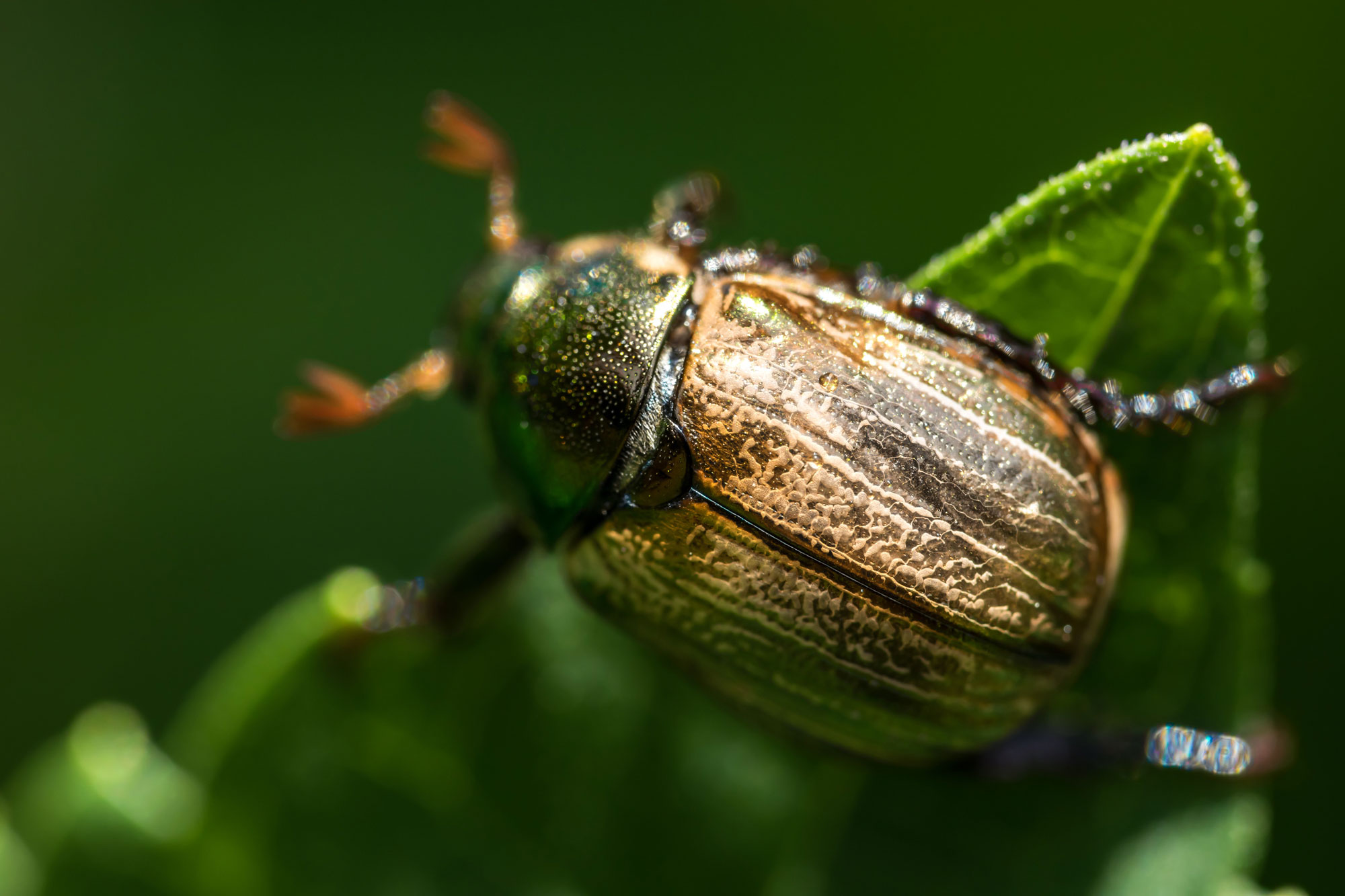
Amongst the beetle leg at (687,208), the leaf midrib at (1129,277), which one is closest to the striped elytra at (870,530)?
the leaf midrib at (1129,277)

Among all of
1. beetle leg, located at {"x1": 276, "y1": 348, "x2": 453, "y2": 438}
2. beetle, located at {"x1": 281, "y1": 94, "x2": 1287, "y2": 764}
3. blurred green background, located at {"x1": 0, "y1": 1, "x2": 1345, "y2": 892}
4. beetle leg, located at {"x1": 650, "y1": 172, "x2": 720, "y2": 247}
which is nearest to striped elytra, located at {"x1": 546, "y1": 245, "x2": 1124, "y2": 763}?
beetle, located at {"x1": 281, "y1": 94, "x2": 1287, "y2": 764}

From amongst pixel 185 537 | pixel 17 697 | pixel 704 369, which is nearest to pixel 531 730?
pixel 704 369

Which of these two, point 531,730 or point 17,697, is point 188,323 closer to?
point 17,697

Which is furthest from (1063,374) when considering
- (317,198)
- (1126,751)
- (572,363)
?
(317,198)

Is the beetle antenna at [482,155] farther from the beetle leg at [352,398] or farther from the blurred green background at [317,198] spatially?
the blurred green background at [317,198]

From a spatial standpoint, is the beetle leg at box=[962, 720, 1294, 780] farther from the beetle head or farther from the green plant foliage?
the beetle head

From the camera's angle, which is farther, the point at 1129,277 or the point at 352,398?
the point at 352,398

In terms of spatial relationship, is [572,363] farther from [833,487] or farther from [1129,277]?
[1129,277]
